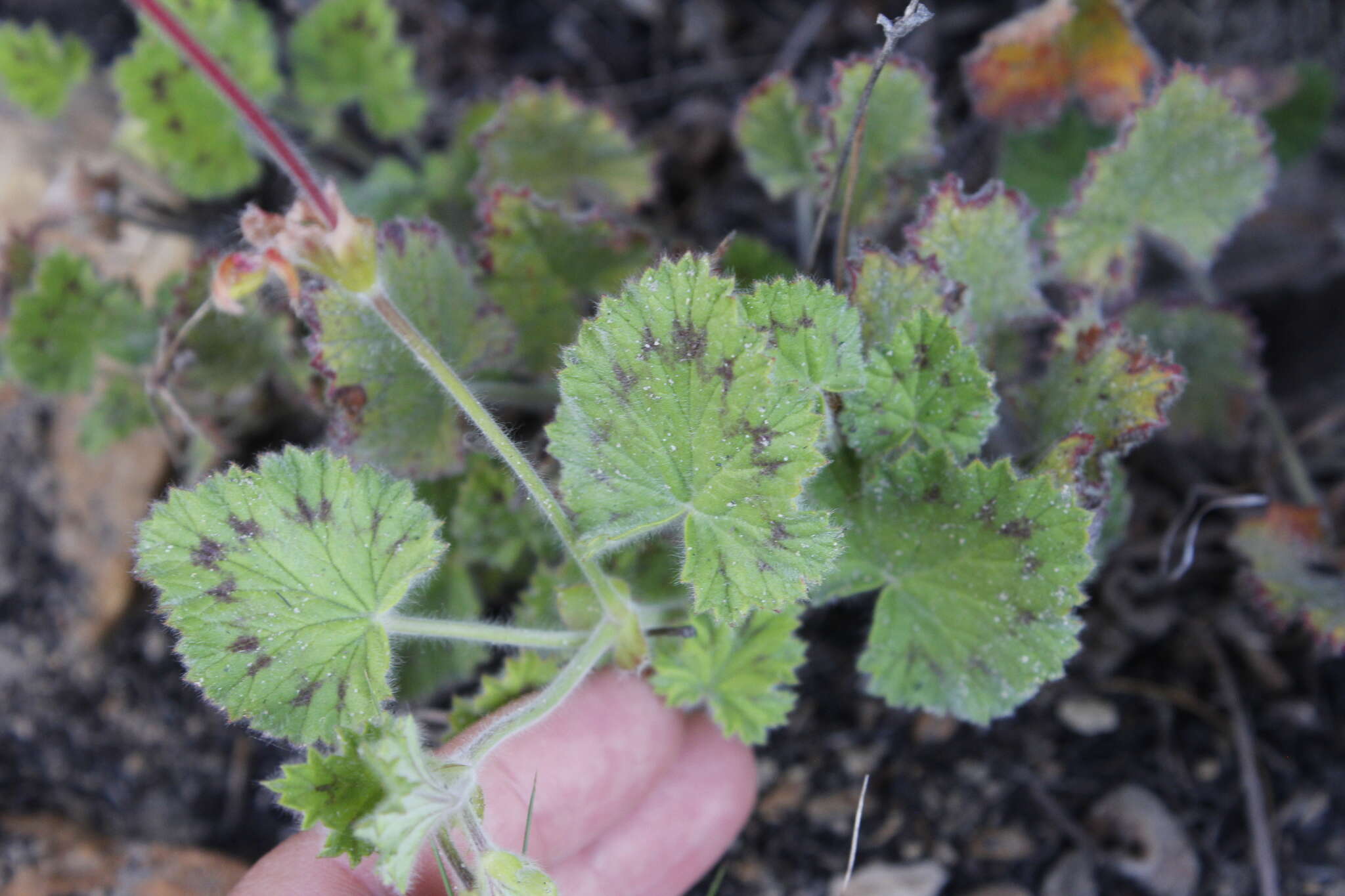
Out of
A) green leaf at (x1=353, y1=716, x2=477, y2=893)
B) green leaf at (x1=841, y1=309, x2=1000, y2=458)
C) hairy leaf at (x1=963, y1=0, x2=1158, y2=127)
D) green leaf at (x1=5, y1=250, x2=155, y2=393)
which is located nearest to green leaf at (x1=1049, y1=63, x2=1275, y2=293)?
hairy leaf at (x1=963, y1=0, x2=1158, y2=127)

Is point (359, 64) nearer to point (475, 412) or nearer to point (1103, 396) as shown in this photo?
point (475, 412)

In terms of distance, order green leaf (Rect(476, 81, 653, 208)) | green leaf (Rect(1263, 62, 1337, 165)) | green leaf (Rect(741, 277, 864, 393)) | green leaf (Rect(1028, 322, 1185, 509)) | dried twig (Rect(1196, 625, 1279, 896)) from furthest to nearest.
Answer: green leaf (Rect(1263, 62, 1337, 165)) → green leaf (Rect(476, 81, 653, 208)) → dried twig (Rect(1196, 625, 1279, 896)) → green leaf (Rect(1028, 322, 1185, 509)) → green leaf (Rect(741, 277, 864, 393))

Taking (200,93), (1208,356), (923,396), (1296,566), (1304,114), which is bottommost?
(1296,566)

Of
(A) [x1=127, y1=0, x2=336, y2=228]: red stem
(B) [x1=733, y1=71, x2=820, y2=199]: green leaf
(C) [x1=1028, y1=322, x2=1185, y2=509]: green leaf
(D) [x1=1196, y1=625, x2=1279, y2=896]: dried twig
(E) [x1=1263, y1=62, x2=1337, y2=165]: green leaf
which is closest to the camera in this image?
(A) [x1=127, y1=0, x2=336, y2=228]: red stem

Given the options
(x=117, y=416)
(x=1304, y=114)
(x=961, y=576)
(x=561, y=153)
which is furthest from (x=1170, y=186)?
(x=117, y=416)

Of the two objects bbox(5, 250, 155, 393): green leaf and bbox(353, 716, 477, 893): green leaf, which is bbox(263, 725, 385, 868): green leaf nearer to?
bbox(353, 716, 477, 893): green leaf

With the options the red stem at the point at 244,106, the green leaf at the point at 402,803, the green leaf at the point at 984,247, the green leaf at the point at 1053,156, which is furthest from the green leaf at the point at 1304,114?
the green leaf at the point at 402,803
